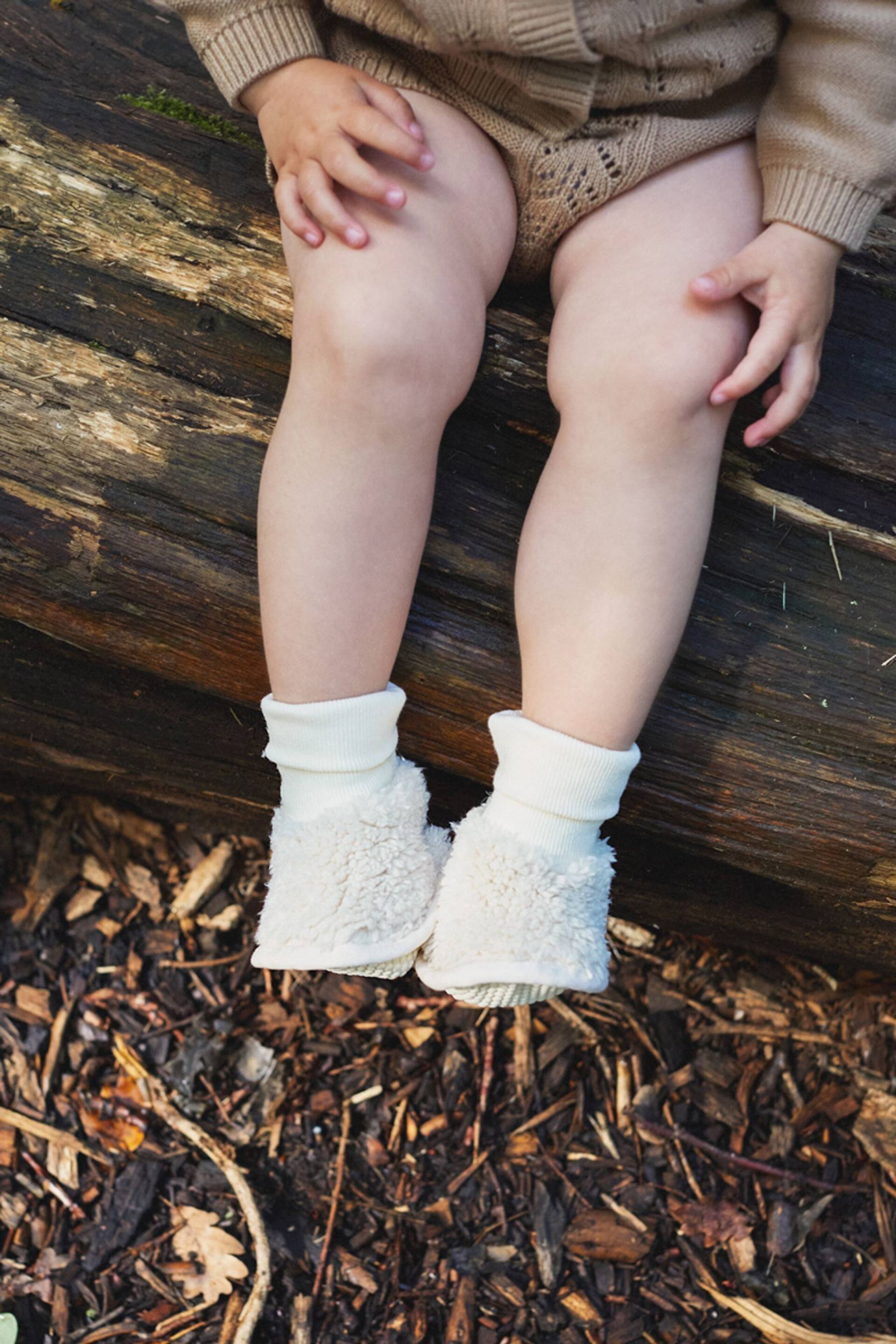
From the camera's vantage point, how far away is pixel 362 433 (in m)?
1.30

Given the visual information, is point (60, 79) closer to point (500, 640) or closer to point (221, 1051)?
point (500, 640)

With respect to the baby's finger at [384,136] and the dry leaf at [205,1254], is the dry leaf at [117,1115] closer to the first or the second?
the dry leaf at [205,1254]

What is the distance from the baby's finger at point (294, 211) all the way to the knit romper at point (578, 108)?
0.49 ft

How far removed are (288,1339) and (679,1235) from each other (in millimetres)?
716

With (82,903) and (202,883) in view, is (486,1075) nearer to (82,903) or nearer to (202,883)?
(202,883)

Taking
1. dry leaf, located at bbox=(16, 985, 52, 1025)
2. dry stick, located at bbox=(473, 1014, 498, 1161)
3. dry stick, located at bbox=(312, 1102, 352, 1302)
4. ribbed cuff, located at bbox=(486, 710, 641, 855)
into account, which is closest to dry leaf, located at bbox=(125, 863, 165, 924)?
dry leaf, located at bbox=(16, 985, 52, 1025)

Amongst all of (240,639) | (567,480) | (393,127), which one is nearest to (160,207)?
(393,127)

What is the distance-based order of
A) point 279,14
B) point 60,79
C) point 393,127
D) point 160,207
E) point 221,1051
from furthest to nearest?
1. point 221,1051
2. point 60,79
3. point 160,207
4. point 279,14
5. point 393,127

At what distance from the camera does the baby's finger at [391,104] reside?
137 cm

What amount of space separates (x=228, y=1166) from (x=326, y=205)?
1646 mm

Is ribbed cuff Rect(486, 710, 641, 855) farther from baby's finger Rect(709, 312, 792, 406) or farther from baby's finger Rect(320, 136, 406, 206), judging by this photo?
baby's finger Rect(320, 136, 406, 206)

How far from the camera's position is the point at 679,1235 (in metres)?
1.87

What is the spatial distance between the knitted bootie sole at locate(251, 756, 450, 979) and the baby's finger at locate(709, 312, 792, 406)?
680 millimetres

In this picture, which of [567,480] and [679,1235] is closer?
[567,480]
